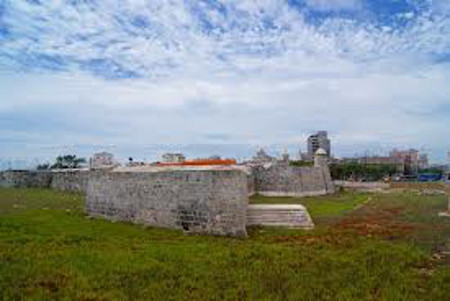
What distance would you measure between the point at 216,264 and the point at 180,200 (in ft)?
15.1

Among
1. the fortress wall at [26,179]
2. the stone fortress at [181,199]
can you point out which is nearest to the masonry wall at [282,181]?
the stone fortress at [181,199]

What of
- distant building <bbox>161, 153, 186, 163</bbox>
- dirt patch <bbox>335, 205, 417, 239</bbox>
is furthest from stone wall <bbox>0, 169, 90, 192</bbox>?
dirt patch <bbox>335, 205, 417, 239</bbox>

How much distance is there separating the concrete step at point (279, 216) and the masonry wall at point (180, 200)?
107 centimetres

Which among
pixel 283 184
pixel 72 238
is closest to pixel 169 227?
pixel 72 238

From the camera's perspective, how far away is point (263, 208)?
1237 cm

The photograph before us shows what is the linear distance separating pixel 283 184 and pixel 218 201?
645 inches

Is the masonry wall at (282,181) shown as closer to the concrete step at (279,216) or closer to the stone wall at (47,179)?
the stone wall at (47,179)

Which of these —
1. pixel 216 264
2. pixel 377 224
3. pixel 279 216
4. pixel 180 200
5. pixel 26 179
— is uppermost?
pixel 180 200

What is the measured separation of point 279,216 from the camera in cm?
1212

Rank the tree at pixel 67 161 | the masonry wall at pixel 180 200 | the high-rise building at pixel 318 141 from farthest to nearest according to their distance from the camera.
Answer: the high-rise building at pixel 318 141 → the tree at pixel 67 161 → the masonry wall at pixel 180 200

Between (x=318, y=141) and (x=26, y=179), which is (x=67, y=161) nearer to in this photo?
(x=26, y=179)

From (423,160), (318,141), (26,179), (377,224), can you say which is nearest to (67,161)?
(26,179)

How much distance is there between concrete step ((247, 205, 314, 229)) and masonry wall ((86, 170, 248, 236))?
1.07 meters

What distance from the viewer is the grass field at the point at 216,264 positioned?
5.25 metres
